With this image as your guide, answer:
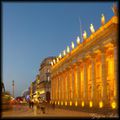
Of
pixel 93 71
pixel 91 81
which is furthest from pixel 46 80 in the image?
pixel 93 71

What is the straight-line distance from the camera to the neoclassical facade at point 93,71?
43.2m

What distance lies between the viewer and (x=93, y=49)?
2036 inches

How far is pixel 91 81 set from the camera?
54.9m

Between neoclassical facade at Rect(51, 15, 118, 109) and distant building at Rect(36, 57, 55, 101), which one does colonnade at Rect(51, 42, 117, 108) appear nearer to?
neoclassical facade at Rect(51, 15, 118, 109)

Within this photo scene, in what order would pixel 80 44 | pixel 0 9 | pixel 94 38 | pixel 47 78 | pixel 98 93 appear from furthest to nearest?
1. pixel 47 78
2. pixel 80 44
3. pixel 98 93
4. pixel 94 38
5. pixel 0 9

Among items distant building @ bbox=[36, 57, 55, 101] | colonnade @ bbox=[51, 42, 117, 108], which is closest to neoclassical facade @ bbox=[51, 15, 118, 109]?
colonnade @ bbox=[51, 42, 117, 108]

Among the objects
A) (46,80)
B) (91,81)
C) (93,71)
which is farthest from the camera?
(46,80)

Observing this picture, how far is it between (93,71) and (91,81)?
2940 mm

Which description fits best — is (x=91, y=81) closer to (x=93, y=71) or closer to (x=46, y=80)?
(x=93, y=71)

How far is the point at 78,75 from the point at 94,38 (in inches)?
584

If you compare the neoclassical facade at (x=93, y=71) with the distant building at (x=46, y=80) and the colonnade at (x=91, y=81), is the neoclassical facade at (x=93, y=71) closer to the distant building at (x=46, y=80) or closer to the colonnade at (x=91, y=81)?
the colonnade at (x=91, y=81)

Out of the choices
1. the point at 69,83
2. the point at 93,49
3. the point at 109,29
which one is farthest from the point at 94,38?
the point at 69,83

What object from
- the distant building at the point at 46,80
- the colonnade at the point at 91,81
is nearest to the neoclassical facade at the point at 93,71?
the colonnade at the point at 91,81

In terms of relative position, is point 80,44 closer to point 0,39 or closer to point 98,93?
point 98,93
